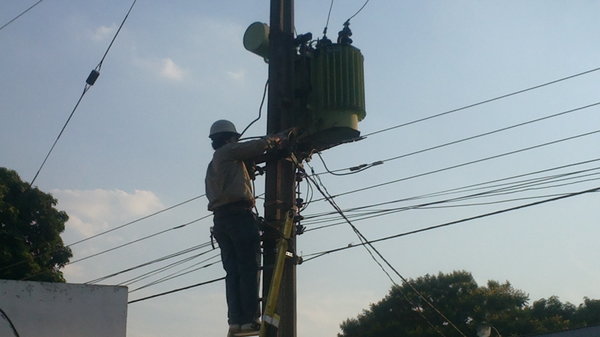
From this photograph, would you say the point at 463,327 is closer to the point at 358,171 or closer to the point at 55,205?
the point at 55,205

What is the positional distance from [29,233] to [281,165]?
17870 millimetres

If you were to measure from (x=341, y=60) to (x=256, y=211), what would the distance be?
86.7 inches

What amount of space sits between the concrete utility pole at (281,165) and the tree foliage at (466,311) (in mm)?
30211

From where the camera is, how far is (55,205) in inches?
981

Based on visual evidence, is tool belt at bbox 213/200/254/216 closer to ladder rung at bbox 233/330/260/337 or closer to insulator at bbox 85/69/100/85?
ladder rung at bbox 233/330/260/337

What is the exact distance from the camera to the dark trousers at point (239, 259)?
703cm

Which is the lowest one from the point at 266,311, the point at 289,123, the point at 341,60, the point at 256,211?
the point at 266,311

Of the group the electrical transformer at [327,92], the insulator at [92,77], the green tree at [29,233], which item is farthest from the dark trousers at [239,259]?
the green tree at [29,233]

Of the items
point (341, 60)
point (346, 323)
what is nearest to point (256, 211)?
point (341, 60)

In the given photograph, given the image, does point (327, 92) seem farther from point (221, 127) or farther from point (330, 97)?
point (221, 127)

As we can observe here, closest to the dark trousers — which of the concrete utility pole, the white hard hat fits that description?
the concrete utility pole

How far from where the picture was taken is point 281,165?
8008 millimetres

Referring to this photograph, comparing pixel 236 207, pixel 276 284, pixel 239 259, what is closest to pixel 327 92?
pixel 236 207

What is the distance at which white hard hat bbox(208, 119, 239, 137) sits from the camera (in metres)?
7.80
